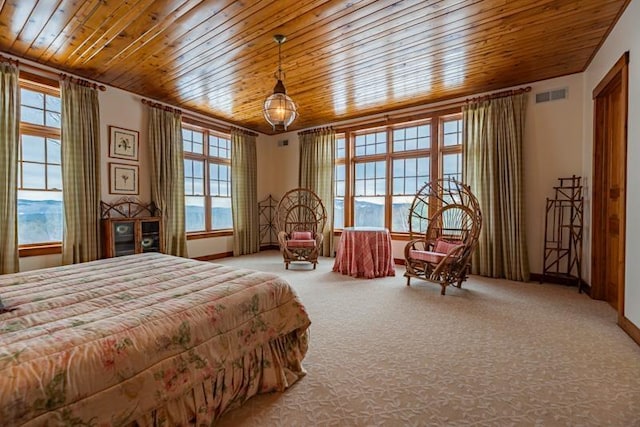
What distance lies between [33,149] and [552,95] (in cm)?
675

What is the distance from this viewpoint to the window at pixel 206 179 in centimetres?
561

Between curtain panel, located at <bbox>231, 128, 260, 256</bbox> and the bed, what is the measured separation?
4.16 m

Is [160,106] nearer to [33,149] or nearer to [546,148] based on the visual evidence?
[33,149]

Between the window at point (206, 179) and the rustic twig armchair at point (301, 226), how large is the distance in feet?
3.88

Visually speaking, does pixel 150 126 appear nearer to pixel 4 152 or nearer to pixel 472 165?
pixel 4 152

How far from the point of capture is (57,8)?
105 inches

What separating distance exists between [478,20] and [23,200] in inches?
213

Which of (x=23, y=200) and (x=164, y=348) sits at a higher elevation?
(x=23, y=200)

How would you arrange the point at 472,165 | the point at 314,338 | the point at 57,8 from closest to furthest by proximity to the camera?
1. the point at 314,338
2. the point at 57,8
3. the point at 472,165

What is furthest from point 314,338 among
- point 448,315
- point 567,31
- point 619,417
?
point 567,31

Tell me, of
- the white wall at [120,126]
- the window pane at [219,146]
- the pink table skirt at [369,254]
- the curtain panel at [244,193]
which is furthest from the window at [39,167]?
the pink table skirt at [369,254]

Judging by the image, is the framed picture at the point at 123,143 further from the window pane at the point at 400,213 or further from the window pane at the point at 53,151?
the window pane at the point at 400,213

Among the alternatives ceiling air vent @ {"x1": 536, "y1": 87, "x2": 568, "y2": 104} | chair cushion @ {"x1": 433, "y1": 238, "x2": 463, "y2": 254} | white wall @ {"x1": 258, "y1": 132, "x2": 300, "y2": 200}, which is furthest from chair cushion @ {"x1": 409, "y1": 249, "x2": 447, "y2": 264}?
white wall @ {"x1": 258, "y1": 132, "x2": 300, "y2": 200}

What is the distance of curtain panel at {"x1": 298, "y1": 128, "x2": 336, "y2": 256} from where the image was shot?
242 inches
